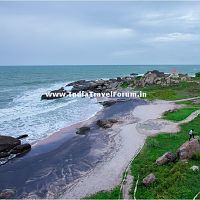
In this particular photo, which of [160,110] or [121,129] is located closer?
[121,129]

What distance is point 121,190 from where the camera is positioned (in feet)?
76.3

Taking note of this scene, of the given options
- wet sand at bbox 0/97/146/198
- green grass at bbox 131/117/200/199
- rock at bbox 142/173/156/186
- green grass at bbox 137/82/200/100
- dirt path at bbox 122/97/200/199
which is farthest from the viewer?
green grass at bbox 137/82/200/100

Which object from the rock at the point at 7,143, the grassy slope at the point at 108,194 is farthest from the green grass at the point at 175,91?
the grassy slope at the point at 108,194

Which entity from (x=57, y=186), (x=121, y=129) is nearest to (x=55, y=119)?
(x=121, y=129)

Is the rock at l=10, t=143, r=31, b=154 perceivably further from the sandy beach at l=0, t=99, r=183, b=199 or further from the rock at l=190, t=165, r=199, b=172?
the rock at l=190, t=165, r=199, b=172

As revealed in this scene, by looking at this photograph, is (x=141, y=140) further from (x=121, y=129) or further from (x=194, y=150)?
(x=194, y=150)

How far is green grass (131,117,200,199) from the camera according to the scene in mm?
21922

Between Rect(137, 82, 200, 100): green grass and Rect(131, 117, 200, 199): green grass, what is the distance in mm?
38100

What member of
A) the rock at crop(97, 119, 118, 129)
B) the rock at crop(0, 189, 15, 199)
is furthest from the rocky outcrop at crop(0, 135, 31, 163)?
the rock at crop(97, 119, 118, 129)

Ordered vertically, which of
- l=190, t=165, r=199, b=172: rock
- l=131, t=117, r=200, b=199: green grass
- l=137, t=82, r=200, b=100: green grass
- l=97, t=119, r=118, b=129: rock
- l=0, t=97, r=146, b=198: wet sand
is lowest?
l=0, t=97, r=146, b=198: wet sand

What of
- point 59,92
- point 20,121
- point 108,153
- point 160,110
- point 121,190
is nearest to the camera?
point 121,190

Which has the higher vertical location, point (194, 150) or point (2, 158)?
point (194, 150)

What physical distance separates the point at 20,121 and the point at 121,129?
18125mm

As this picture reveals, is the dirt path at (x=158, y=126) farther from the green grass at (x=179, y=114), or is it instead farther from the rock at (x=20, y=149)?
the rock at (x=20, y=149)
